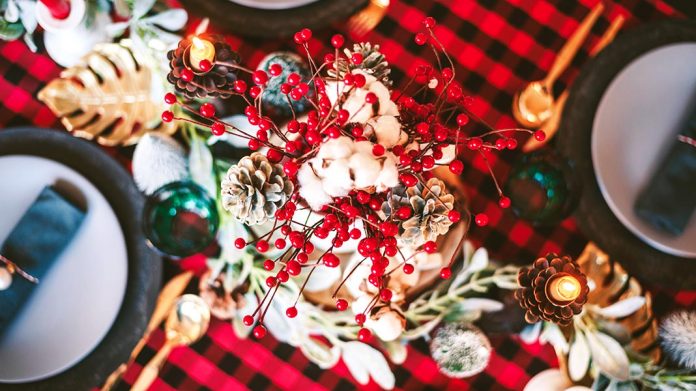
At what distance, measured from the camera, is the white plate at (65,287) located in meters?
0.76

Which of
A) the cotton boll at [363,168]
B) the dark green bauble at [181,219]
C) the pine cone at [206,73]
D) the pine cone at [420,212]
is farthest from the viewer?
the dark green bauble at [181,219]

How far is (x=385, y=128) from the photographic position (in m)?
0.49

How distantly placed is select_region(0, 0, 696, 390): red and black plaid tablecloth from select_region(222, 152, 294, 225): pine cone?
331 mm

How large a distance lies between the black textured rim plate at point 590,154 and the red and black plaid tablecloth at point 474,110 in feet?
0.10

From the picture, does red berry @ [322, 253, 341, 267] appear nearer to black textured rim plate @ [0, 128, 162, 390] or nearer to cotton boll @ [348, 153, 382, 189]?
cotton boll @ [348, 153, 382, 189]

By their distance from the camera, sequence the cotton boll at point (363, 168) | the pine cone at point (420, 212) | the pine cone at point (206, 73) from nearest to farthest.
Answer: the cotton boll at point (363, 168)
the pine cone at point (420, 212)
the pine cone at point (206, 73)

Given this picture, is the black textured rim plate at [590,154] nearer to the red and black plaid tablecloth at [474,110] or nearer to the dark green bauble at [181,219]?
the red and black plaid tablecloth at [474,110]

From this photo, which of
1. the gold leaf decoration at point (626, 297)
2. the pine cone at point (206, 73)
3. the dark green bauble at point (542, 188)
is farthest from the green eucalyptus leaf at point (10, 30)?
the gold leaf decoration at point (626, 297)

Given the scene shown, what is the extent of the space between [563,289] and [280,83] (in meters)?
0.43

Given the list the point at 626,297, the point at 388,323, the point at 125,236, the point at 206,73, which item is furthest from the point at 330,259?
the point at 626,297

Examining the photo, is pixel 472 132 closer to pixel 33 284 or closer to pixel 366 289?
pixel 366 289

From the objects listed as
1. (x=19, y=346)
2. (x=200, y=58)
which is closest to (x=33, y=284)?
(x=19, y=346)

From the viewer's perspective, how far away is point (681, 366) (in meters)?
0.79

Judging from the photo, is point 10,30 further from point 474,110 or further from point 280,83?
point 474,110
